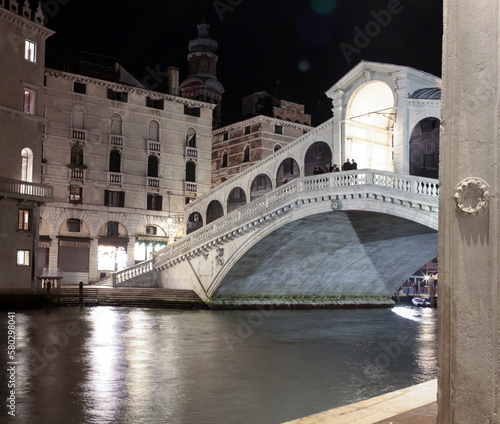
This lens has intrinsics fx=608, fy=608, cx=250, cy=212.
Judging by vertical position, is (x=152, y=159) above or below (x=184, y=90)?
below

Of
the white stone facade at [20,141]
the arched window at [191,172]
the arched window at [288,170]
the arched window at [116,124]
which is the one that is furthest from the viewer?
the arched window at [191,172]

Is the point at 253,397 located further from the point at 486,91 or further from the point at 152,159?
the point at 152,159

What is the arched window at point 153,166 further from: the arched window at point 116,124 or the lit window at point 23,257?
the lit window at point 23,257

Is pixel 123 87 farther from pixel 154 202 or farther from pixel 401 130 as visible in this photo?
pixel 401 130

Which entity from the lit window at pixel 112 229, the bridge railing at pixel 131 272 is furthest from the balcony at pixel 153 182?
the bridge railing at pixel 131 272

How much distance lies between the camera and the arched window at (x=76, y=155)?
117 feet

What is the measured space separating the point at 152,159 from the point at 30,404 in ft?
98.7

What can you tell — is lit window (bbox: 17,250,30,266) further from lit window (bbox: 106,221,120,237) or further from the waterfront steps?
lit window (bbox: 106,221,120,237)

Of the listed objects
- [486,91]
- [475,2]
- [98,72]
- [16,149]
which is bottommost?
[486,91]

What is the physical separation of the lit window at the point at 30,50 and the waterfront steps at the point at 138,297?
11.0 m

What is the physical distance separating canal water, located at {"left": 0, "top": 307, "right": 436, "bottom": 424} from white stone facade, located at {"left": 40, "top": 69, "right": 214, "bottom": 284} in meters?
12.4

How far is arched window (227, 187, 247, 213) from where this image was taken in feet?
118

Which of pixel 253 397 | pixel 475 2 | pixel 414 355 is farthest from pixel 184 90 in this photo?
pixel 475 2

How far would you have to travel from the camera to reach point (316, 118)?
51375mm
